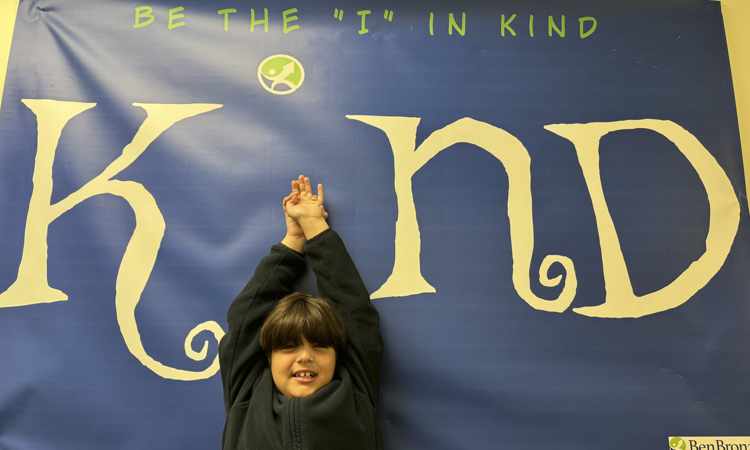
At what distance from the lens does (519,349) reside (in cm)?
95

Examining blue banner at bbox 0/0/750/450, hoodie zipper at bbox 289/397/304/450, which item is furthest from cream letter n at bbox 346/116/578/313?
hoodie zipper at bbox 289/397/304/450

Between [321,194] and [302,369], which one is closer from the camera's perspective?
[302,369]

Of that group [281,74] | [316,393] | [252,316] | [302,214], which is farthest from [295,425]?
[281,74]

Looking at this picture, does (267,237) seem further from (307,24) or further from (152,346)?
(307,24)

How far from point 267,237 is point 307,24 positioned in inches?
17.8

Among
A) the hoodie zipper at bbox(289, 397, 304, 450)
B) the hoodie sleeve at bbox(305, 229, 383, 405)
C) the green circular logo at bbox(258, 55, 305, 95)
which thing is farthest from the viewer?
the green circular logo at bbox(258, 55, 305, 95)

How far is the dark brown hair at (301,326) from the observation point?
2.73 ft

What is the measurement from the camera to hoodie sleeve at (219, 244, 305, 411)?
88cm

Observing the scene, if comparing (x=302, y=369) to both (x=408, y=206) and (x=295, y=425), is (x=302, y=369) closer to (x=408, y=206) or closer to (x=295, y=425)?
(x=295, y=425)

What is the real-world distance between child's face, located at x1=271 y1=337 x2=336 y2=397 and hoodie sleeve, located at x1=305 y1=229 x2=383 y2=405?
6 centimetres

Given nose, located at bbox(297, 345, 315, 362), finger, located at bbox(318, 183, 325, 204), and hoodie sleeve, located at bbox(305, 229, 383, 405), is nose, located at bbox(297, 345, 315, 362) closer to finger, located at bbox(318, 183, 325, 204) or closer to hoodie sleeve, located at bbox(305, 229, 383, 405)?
hoodie sleeve, located at bbox(305, 229, 383, 405)

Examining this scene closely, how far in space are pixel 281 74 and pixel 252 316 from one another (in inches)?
19.3

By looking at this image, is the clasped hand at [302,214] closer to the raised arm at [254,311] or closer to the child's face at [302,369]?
the raised arm at [254,311]

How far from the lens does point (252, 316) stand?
0.90 metres
